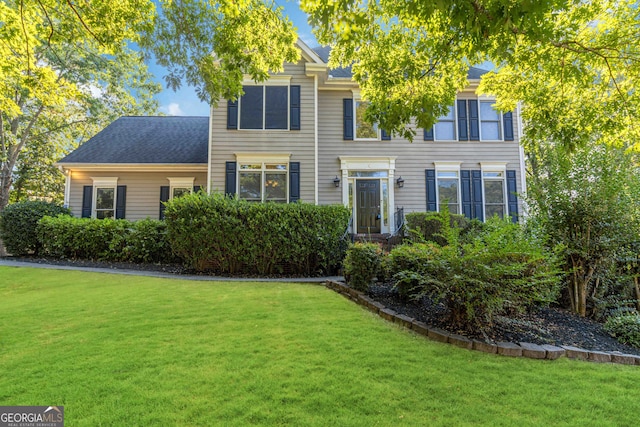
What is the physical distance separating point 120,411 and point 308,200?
920 centimetres

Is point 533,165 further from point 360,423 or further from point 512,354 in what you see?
point 360,423

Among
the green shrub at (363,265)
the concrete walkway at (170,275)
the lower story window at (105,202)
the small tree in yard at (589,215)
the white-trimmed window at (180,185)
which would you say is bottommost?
the concrete walkway at (170,275)

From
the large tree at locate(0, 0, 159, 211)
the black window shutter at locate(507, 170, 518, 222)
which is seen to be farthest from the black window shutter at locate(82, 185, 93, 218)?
the black window shutter at locate(507, 170, 518, 222)

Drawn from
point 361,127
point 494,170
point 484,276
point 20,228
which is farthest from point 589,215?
point 20,228

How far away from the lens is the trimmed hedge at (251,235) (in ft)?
24.8

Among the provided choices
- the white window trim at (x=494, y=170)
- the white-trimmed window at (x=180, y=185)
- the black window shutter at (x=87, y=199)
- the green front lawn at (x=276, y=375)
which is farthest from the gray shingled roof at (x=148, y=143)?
the white window trim at (x=494, y=170)

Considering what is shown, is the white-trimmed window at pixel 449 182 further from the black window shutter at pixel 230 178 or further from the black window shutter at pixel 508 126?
the black window shutter at pixel 230 178

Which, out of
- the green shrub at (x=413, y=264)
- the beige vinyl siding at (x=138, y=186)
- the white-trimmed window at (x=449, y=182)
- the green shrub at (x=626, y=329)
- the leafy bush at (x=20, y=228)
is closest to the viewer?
the green shrub at (x=626, y=329)

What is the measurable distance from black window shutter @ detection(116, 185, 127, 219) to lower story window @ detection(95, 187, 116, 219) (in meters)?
0.19

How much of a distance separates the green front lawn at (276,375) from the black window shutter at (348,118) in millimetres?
8811

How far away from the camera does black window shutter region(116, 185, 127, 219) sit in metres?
12.5

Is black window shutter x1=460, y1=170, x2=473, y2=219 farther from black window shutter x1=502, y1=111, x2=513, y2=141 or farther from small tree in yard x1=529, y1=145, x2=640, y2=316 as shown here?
small tree in yard x1=529, y1=145, x2=640, y2=316

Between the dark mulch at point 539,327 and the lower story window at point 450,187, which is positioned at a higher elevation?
the lower story window at point 450,187

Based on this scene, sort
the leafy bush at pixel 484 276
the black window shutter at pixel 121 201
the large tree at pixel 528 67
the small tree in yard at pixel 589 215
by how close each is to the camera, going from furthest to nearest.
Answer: the black window shutter at pixel 121 201 < the large tree at pixel 528 67 < the small tree in yard at pixel 589 215 < the leafy bush at pixel 484 276
